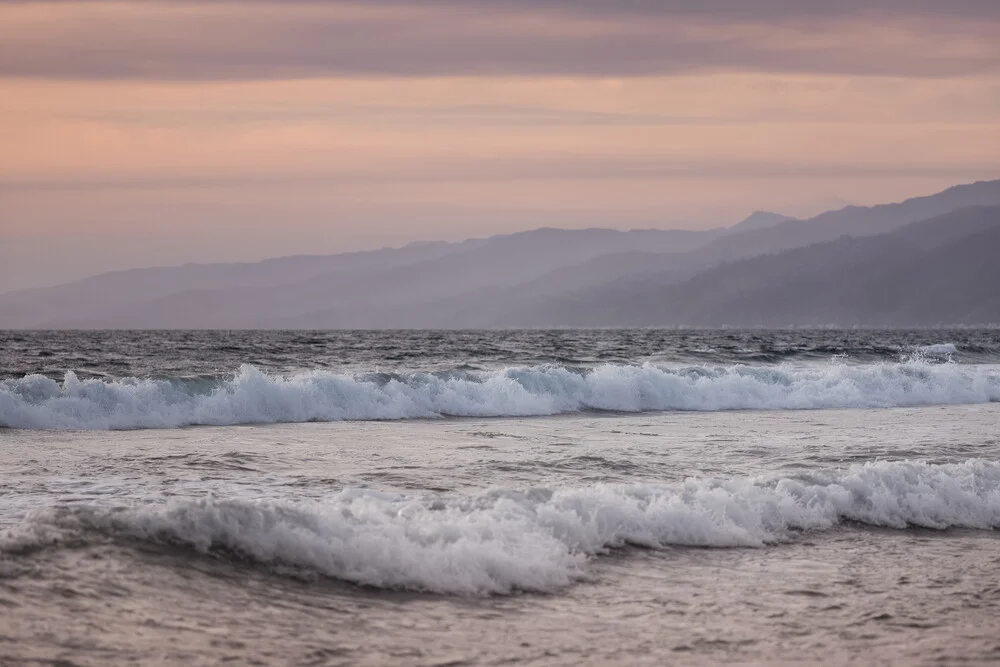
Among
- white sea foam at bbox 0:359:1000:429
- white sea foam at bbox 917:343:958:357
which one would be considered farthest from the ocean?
white sea foam at bbox 917:343:958:357

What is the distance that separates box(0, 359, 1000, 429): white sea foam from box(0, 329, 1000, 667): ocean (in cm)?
59

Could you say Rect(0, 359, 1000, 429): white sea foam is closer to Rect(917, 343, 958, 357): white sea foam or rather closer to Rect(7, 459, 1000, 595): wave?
Rect(7, 459, 1000, 595): wave

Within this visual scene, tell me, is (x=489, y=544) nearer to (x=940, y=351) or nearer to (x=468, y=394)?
(x=468, y=394)

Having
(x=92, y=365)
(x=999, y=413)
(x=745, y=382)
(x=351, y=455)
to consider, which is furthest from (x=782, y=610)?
(x=92, y=365)

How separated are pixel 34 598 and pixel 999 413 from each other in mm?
26278

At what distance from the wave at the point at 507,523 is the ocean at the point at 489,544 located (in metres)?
0.03

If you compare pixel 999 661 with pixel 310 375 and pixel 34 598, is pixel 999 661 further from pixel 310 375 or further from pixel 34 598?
pixel 310 375

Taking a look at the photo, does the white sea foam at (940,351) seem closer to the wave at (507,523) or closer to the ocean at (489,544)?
the ocean at (489,544)

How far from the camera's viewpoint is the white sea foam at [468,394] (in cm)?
2322

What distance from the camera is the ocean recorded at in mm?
7449

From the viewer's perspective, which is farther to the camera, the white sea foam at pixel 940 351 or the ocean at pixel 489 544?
the white sea foam at pixel 940 351

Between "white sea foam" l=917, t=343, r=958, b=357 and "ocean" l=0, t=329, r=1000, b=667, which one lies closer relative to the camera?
"ocean" l=0, t=329, r=1000, b=667

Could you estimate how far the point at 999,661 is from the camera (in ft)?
24.1

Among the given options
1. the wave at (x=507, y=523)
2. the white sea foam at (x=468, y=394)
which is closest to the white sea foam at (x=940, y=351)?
the white sea foam at (x=468, y=394)
